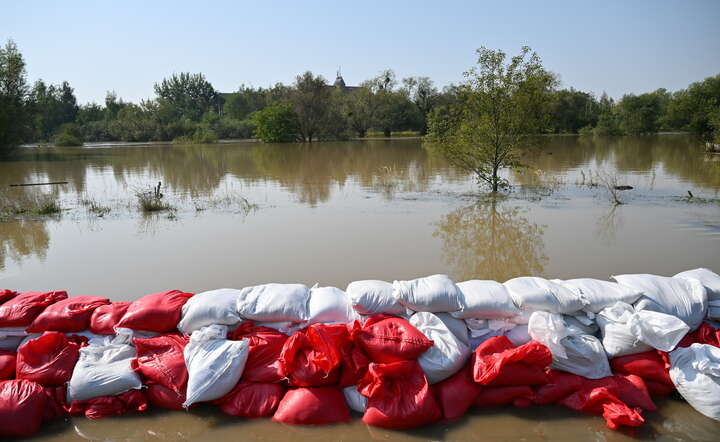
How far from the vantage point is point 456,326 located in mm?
2971

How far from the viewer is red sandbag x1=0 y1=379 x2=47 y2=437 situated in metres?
2.51

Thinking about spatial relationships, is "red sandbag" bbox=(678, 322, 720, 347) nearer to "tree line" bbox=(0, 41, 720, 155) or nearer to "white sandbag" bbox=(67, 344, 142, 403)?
"white sandbag" bbox=(67, 344, 142, 403)

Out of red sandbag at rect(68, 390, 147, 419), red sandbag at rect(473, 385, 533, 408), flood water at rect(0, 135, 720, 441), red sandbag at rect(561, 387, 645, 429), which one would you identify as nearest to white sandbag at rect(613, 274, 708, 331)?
flood water at rect(0, 135, 720, 441)

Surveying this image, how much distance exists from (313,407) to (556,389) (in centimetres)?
141

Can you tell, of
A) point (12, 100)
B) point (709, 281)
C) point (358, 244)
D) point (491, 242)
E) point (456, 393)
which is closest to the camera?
point (456, 393)

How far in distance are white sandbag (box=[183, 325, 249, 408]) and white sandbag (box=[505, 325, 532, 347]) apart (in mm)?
1635

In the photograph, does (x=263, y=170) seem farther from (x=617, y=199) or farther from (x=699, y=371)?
(x=699, y=371)

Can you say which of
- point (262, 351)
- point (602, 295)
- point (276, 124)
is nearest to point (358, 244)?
point (262, 351)

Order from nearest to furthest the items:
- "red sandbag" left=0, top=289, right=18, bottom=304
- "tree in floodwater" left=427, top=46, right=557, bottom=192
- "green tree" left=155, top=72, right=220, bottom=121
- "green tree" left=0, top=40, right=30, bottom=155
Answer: "red sandbag" left=0, top=289, right=18, bottom=304 < "tree in floodwater" left=427, top=46, right=557, bottom=192 < "green tree" left=0, top=40, right=30, bottom=155 < "green tree" left=155, top=72, right=220, bottom=121

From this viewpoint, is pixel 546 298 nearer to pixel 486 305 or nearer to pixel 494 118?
pixel 486 305

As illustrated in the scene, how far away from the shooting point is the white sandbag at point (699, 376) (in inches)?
100.0

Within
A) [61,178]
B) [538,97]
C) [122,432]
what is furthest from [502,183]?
[61,178]

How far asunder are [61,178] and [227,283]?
12573 mm

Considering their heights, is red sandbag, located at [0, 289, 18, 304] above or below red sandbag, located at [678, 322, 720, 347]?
above
